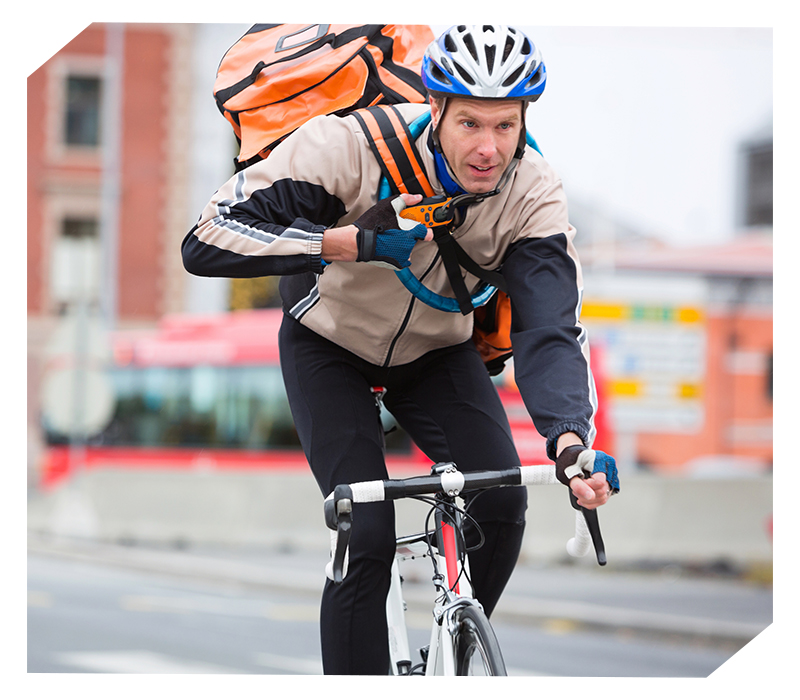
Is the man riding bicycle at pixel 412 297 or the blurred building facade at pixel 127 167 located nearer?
the man riding bicycle at pixel 412 297

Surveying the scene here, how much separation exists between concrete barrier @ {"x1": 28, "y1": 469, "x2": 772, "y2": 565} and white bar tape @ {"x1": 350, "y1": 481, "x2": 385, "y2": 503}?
8632 millimetres

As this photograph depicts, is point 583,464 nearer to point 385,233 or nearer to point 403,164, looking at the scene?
point 385,233

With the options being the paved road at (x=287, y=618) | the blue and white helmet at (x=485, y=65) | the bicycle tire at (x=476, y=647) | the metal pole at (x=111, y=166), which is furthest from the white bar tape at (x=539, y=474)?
the metal pole at (x=111, y=166)

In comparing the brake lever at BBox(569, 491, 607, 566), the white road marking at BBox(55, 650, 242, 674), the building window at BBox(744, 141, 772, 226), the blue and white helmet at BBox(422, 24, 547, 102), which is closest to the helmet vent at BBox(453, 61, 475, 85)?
the blue and white helmet at BBox(422, 24, 547, 102)

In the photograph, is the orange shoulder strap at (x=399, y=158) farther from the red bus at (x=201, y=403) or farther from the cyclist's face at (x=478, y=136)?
the red bus at (x=201, y=403)

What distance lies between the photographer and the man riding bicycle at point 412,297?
9.87 feet

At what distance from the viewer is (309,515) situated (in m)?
15.3

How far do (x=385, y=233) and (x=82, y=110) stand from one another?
27673mm

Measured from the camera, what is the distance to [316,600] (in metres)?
12.7

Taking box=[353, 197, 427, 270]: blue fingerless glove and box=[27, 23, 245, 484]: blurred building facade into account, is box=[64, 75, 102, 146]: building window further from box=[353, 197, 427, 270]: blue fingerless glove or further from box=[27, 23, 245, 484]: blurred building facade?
box=[353, 197, 427, 270]: blue fingerless glove

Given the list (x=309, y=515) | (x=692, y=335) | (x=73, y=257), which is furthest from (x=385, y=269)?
(x=73, y=257)

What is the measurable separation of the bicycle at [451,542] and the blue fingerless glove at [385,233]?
618 mm

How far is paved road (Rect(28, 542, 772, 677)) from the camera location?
8.72 m

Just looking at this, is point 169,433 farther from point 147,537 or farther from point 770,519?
point 770,519
